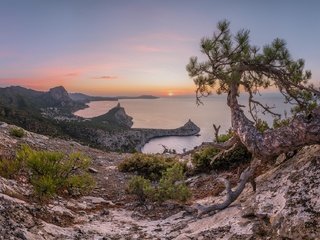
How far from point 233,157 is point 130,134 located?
100854 mm

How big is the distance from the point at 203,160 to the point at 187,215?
5.41 meters

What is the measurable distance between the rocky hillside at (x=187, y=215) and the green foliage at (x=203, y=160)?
318 cm

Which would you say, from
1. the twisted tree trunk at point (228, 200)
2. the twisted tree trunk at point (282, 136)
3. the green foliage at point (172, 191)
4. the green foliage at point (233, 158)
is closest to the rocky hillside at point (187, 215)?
the twisted tree trunk at point (228, 200)

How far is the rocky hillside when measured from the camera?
19.0 ft

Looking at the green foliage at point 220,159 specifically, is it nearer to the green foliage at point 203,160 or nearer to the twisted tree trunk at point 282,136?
the green foliage at point 203,160

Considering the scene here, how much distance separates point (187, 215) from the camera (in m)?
8.78

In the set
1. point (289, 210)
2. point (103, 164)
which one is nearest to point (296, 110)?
point (289, 210)

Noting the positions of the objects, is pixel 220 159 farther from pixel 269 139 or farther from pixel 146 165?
pixel 269 139

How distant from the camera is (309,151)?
7645 mm

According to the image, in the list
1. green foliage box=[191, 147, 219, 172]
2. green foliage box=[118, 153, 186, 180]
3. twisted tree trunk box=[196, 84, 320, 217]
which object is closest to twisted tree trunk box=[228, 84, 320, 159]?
twisted tree trunk box=[196, 84, 320, 217]

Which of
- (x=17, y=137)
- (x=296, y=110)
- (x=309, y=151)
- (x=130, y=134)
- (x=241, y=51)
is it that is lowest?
(x=130, y=134)

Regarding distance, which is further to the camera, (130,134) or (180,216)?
(130,134)

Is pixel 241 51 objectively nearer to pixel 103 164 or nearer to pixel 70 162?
pixel 70 162

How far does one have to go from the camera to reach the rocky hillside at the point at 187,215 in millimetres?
5793
